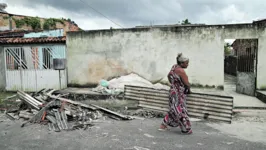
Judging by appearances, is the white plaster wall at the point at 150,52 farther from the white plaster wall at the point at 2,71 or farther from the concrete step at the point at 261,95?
the white plaster wall at the point at 2,71

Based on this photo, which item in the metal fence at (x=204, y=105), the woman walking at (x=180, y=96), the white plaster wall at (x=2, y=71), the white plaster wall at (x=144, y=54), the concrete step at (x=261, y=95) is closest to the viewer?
the woman walking at (x=180, y=96)

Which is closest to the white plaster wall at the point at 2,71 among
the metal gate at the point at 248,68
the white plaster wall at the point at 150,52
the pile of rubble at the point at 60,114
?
the white plaster wall at the point at 150,52

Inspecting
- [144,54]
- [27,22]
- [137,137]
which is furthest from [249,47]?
[27,22]

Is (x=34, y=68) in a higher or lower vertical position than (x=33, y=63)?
lower

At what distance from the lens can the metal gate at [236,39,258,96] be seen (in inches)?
351

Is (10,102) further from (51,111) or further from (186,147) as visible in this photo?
(186,147)

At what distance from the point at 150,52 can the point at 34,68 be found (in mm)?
6211

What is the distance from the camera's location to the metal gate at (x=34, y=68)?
418 inches

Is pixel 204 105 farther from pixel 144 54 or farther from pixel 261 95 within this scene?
pixel 144 54

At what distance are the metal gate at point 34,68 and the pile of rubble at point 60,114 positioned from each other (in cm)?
374

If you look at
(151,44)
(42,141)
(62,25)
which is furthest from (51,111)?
(62,25)

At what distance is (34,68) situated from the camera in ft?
35.1

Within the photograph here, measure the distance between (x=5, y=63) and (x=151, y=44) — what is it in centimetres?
793

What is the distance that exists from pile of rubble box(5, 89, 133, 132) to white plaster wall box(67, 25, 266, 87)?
4038 millimetres
